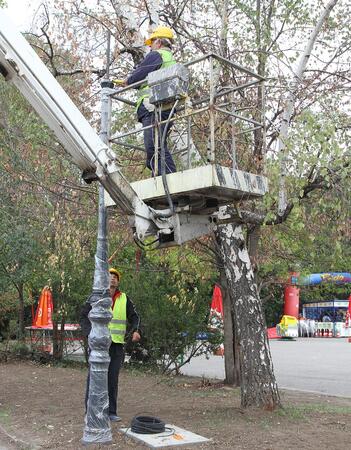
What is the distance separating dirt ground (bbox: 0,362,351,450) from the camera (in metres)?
6.70

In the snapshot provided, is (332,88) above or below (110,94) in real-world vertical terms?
above

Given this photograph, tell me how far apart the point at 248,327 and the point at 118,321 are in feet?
6.13

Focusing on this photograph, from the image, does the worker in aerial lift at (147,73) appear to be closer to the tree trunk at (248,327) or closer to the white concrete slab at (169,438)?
the tree trunk at (248,327)

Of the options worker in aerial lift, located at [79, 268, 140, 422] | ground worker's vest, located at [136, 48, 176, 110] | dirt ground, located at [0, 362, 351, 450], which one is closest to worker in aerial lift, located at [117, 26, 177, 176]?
ground worker's vest, located at [136, 48, 176, 110]

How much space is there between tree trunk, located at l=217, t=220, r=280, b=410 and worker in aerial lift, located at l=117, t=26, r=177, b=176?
214 cm

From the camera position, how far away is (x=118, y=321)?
7754mm

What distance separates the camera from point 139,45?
916 centimetres

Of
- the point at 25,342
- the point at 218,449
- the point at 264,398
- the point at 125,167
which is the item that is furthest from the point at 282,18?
the point at 25,342

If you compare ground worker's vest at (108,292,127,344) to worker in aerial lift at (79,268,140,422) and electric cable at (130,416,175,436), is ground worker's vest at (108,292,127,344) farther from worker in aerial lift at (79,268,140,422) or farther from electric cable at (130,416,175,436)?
electric cable at (130,416,175,436)

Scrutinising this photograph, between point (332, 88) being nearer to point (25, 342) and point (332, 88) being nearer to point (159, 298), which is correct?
point (159, 298)

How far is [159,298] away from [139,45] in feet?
23.3

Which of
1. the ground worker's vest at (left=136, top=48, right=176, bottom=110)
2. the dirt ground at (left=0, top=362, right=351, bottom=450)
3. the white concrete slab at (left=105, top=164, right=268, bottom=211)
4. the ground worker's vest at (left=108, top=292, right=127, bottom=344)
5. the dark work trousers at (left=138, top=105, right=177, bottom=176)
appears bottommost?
the dirt ground at (left=0, top=362, right=351, bottom=450)

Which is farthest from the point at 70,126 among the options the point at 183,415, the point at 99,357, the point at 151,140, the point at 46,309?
the point at 46,309

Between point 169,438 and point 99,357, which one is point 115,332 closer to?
point 99,357
